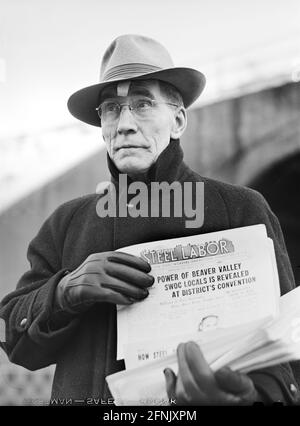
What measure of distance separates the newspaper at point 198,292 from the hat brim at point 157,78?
551mm

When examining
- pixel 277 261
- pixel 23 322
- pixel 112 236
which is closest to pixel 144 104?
pixel 112 236

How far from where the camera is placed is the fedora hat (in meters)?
2.93

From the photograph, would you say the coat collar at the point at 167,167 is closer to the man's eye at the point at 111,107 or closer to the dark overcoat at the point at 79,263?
the dark overcoat at the point at 79,263

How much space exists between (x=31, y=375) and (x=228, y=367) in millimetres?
806

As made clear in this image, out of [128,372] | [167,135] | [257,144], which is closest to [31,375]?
[128,372]

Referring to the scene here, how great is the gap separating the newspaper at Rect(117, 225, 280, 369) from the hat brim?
0.55 m

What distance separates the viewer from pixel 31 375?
3.00 meters

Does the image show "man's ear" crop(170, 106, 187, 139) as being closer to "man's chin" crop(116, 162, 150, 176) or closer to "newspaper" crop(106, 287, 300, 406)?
"man's chin" crop(116, 162, 150, 176)

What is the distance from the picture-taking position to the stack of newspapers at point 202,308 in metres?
2.76

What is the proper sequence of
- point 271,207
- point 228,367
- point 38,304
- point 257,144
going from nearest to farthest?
point 228,367 → point 38,304 → point 271,207 → point 257,144

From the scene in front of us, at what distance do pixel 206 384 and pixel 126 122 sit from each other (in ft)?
3.23

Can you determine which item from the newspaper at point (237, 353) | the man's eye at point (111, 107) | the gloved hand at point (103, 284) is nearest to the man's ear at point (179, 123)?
the man's eye at point (111, 107)

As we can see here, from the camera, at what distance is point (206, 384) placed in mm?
2594
